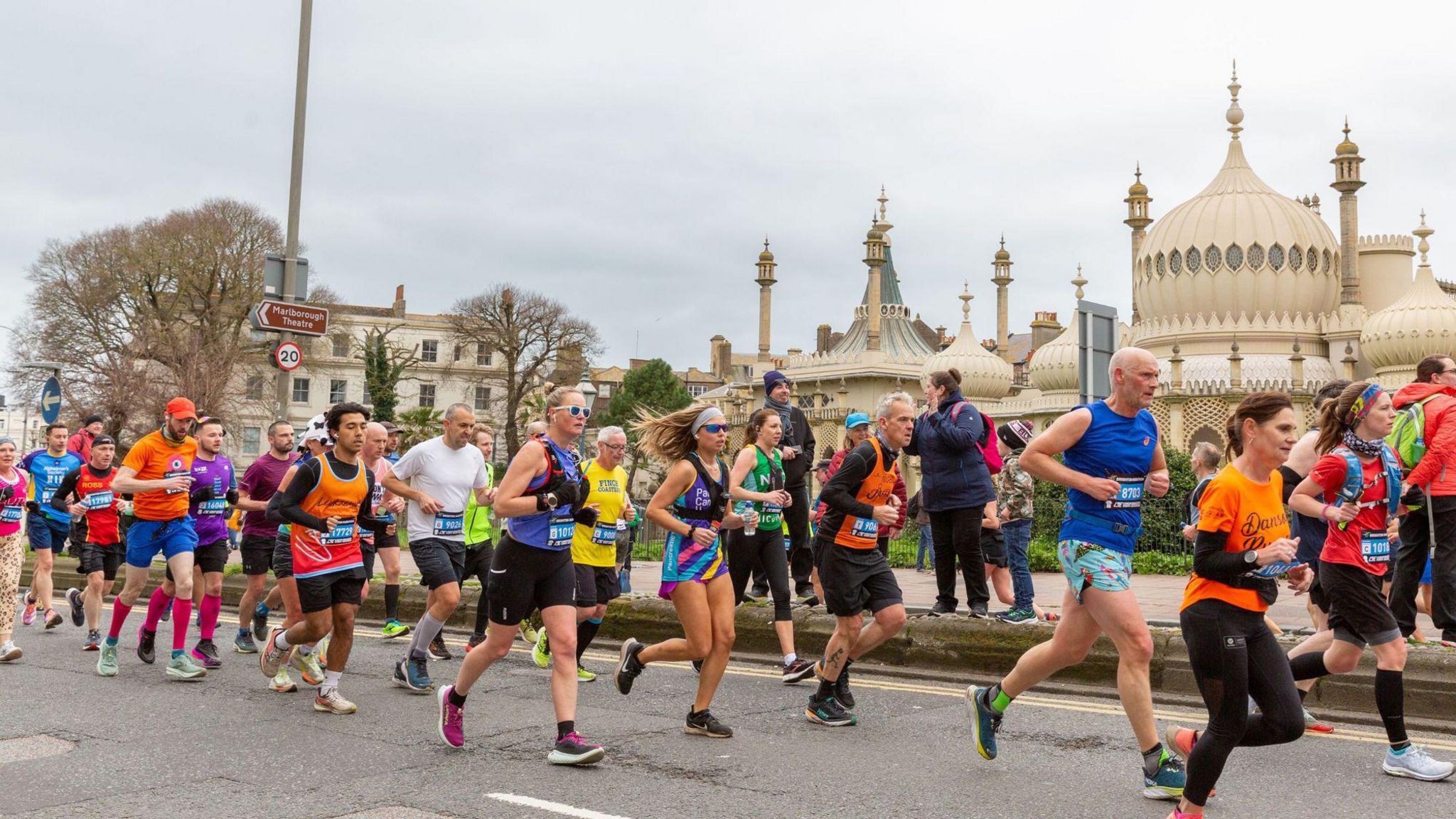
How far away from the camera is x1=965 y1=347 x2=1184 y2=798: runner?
5.91 meters

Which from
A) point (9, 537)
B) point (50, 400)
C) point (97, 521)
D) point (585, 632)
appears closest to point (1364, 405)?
point (585, 632)

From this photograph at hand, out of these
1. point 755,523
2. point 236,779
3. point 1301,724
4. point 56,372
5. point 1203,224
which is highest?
point 1203,224

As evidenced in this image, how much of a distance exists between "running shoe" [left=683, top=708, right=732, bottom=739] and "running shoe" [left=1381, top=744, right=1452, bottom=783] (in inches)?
131

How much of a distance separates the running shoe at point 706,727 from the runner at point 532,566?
61cm

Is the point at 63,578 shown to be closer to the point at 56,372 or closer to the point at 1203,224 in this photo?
the point at 56,372

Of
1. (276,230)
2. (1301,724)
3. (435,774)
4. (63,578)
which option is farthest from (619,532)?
(276,230)

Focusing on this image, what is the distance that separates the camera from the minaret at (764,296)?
227ft

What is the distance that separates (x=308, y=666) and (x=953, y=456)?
4858 mm

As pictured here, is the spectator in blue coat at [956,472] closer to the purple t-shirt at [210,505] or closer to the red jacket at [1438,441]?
the red jacket at [1438,441]

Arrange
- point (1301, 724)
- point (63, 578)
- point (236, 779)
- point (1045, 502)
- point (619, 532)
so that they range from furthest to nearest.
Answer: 1. point (1045, 502)
2. point (63, 578)
3. point (619, 532)
4. point (236, 779)
5. point (1301, 724)

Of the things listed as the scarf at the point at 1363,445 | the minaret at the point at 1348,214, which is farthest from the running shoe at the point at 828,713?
the minaret at the point at 1348,214

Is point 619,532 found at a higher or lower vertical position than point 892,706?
higher

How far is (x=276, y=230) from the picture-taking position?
51125 millimetres

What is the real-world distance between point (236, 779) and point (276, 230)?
157 ft
